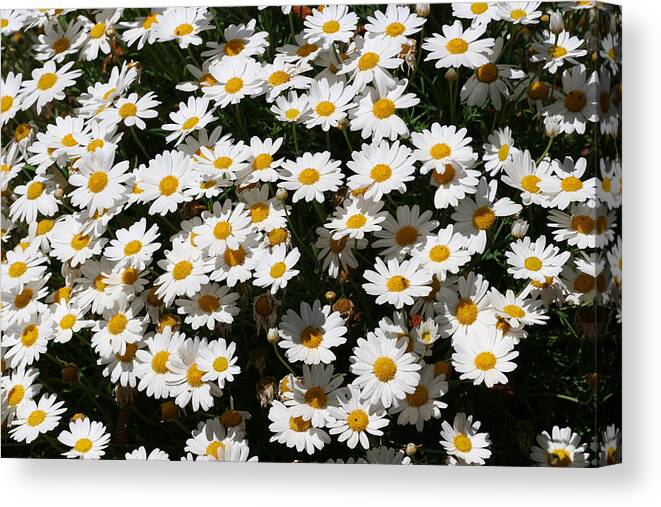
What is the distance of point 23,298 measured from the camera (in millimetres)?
1778

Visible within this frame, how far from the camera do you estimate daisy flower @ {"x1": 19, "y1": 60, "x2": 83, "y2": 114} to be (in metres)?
1.80

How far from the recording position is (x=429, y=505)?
167cm

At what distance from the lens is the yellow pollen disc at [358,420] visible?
65.1 inches

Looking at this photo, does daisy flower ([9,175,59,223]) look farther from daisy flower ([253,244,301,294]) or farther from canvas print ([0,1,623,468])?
daisy flower ([253,244,301,294])

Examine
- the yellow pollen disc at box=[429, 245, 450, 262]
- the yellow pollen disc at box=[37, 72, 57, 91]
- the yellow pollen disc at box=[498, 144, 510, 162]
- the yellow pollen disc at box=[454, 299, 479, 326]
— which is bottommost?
the yellow pollen disc at box=[454, 299, 479, 326]

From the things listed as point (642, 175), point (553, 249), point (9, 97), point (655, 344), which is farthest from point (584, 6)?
point (9, 97)

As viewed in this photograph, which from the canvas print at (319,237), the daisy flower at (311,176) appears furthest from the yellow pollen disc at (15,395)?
the daisy flower at (311,176)

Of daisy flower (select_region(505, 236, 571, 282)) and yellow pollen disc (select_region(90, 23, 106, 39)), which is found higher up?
yellow pollen disc (select_region(90, 23, 106, 39))

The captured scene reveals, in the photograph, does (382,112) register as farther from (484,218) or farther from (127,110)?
(127,110)

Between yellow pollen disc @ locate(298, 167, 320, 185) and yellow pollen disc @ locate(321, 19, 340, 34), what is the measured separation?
23cm

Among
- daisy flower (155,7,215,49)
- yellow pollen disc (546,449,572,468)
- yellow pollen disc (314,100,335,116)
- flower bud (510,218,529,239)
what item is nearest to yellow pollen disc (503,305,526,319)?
flower bud (510,218,529,239)

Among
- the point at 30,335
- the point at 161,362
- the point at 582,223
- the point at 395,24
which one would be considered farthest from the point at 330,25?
the point at 30,335

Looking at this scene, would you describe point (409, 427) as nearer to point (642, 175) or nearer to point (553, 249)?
point (553, 249)

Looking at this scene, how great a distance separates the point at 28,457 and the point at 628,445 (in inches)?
39.2
